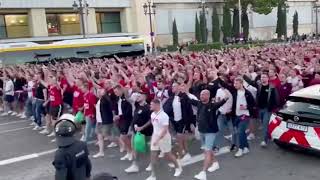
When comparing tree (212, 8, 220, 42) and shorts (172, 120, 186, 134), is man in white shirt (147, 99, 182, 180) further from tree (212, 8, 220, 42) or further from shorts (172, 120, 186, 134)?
tree (212, 8, 220, 42)

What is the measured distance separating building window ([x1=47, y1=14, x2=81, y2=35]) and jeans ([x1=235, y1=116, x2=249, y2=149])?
4082cm

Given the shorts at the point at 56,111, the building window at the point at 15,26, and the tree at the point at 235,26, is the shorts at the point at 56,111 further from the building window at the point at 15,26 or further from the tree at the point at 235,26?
the tree at the point at 235,26

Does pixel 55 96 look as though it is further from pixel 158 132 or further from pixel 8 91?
pixel 8 91

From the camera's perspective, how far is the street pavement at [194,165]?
7668 mm

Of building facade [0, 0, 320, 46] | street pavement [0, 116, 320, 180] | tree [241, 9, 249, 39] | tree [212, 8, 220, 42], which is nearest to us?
street pavement [0, 116, 320, 180]

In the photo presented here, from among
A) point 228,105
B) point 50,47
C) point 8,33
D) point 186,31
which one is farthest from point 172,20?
point 228,105

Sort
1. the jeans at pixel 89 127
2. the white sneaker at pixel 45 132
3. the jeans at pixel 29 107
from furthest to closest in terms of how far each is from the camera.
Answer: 1. the jeans at pixel 29 107
2. the white sneaker at pixel 45 132
3. the jeans at pixel 89 127

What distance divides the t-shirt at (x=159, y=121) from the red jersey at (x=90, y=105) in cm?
250

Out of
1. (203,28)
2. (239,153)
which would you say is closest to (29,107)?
(239,153)

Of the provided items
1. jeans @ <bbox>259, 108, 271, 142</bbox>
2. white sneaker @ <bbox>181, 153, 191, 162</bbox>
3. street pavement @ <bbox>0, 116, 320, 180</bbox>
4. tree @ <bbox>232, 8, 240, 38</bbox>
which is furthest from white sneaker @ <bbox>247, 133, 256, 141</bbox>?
tree @ <bbox>232, 8, 240, 38</bbox>

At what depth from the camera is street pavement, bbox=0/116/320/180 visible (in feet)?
25.2

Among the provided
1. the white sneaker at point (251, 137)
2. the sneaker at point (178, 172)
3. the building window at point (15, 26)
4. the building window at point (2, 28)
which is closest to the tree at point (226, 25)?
the building window at point (15, 26)

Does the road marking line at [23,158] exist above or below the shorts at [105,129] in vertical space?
below

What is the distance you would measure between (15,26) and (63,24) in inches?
218
